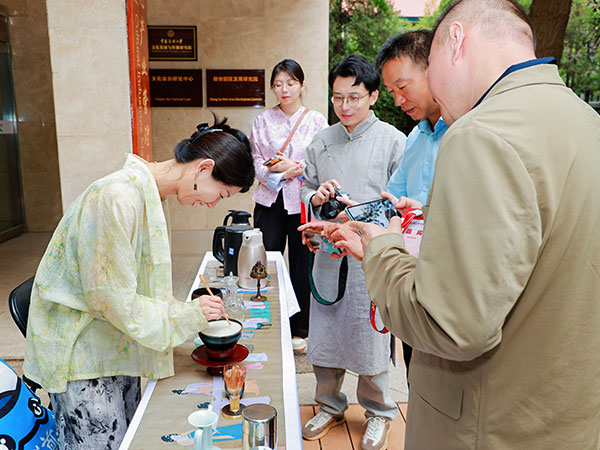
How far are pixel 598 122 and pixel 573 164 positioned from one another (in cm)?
17

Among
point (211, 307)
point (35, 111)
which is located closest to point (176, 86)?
point (35, 111)

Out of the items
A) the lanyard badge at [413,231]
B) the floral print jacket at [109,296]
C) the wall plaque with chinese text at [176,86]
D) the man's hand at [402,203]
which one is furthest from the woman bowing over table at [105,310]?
the wall plaque with chinese text at [176,86]

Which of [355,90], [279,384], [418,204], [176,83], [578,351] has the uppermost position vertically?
[176,83]

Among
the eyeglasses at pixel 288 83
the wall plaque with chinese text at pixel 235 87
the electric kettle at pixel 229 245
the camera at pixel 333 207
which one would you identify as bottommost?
the electric kettle at pixel 229 245

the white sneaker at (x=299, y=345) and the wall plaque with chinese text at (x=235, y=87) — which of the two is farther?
the wall plaque with chinese text at (x=235, y=87)

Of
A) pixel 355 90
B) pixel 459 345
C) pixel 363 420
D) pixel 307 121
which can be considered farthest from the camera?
pixel 307 121

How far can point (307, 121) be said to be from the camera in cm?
342

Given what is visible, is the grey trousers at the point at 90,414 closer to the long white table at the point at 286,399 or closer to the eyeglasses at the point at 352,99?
the long white table at the point at 286,399

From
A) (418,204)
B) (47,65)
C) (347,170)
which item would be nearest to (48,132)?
(47,65)

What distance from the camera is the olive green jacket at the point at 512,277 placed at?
720 mm

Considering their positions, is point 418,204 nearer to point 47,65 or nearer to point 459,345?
point 459,345

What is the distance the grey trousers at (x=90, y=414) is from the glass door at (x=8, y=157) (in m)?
5.75

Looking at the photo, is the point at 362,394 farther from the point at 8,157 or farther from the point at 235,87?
the point at 8,157

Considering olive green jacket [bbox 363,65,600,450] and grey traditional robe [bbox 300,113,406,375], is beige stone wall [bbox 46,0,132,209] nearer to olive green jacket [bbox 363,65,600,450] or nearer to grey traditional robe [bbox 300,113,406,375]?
grey traditional robe [bbox 300,113,406,375]
